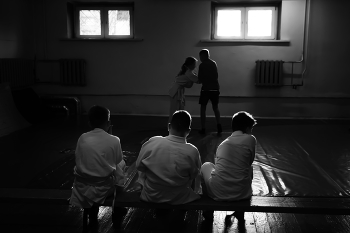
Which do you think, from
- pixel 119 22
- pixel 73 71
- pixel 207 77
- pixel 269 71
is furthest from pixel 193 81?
pixel 73 71

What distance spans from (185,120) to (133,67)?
5.52 meters

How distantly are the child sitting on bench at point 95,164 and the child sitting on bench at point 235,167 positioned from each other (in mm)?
726

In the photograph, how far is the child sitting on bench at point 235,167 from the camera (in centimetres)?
263

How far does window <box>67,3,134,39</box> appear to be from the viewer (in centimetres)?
791

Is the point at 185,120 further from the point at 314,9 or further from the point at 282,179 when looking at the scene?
the point at 314,9

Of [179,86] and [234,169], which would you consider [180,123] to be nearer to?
[234,169]

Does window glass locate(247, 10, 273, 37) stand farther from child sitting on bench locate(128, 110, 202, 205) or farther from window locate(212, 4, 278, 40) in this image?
child sitting on bench locate(128, 110, 202, 205)

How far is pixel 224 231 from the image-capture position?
104 inches

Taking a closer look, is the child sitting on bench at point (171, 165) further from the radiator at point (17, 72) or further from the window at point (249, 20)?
the window at point (249, 20)

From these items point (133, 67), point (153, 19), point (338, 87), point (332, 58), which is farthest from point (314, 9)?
point (133, 67)

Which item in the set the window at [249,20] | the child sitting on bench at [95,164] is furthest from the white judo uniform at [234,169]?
the window at [249,20]

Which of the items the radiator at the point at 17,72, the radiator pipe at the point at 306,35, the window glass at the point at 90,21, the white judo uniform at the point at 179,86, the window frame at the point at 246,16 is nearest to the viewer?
the white judo uniform at the point at 179,86

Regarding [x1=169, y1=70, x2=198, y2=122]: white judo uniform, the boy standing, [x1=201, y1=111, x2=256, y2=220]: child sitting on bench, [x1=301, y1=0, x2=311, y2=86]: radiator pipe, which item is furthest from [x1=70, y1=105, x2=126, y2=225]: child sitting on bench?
[x1=301, y1=0, x2=311, y2=86]: radiator pipe

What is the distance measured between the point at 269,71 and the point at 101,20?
3.58 m
